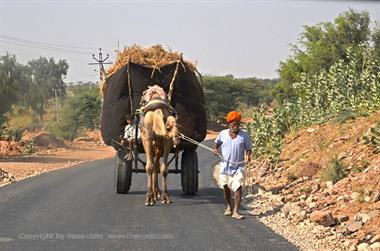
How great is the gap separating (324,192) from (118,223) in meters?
4.11

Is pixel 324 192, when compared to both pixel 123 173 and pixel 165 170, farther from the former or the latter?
pixel 123 173

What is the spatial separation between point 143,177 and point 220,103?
52.8 metres

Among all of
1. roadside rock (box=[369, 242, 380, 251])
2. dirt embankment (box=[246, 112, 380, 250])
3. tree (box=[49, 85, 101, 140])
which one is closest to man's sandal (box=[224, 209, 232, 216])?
dirt embankment (box=[246, 112, 380, 250])

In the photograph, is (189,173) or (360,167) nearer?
(360,167)

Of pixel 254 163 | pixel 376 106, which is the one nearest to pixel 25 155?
pixel 254 163

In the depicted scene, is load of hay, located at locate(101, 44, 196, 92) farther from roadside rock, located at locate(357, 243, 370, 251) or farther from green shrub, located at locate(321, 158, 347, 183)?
roadside rock, located at locate(357, 243, 370, 251)

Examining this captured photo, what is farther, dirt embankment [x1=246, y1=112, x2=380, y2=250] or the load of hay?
the load of hay

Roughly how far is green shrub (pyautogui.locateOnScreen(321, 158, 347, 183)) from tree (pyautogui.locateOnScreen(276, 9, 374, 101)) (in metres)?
18.4

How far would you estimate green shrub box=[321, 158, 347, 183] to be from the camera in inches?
493

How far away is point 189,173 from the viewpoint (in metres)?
13.9

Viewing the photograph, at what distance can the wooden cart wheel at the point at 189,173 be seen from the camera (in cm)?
1392

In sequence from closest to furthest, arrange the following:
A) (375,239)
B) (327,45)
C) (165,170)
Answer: (375,239), (165,170), (327,45)

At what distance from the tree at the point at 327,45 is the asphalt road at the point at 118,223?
17.8 metres

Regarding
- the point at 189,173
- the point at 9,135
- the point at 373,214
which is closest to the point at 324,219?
the point at 373,214
